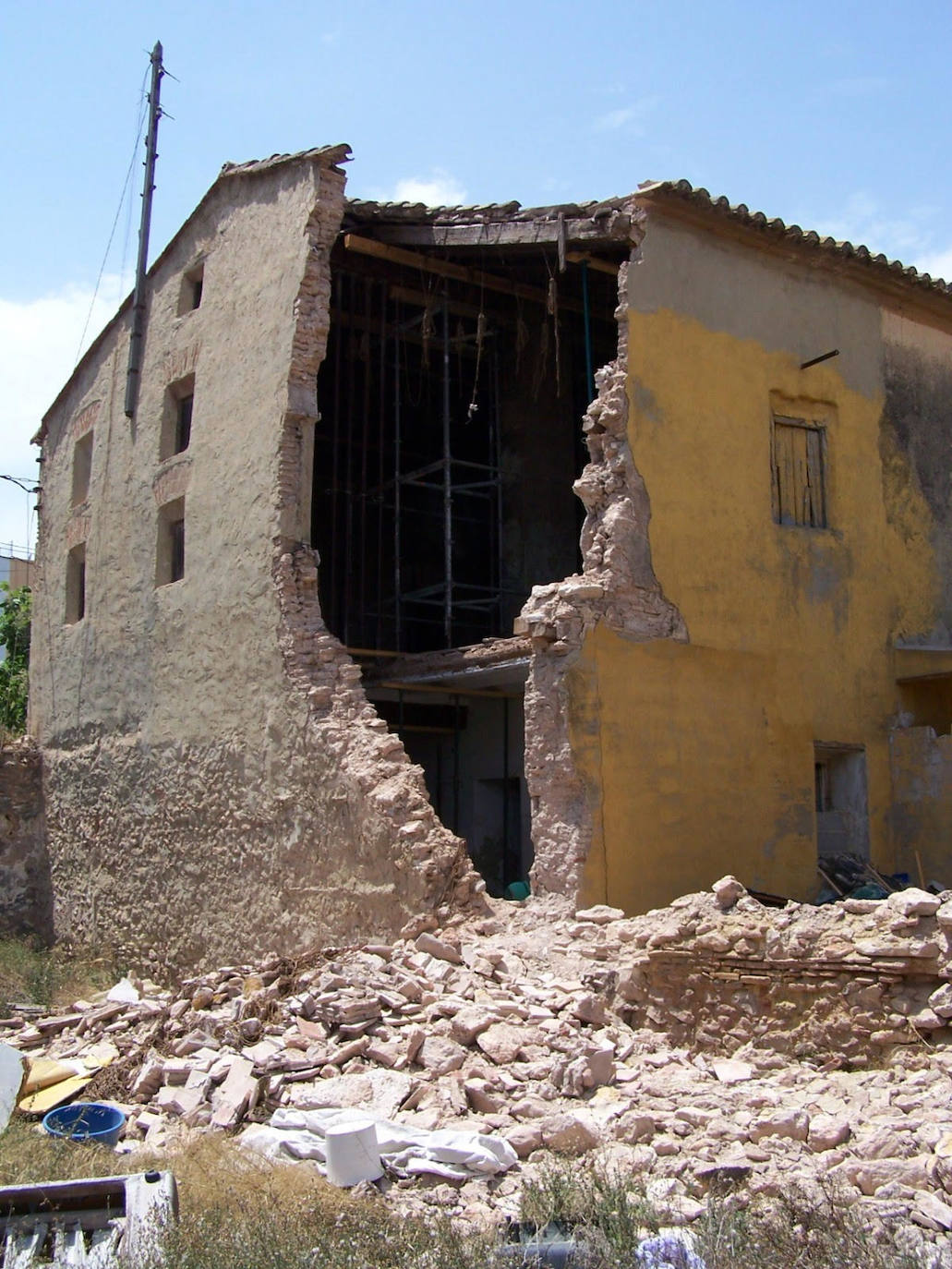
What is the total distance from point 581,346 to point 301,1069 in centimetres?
1107

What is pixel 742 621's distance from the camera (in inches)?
509

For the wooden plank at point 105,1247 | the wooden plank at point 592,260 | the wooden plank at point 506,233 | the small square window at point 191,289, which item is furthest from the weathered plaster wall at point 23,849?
the wooden plank at point 105,1247

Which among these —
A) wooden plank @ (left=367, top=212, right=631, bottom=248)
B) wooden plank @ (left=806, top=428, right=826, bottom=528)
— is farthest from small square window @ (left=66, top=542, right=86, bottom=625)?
wooden plank @ (left=806, top=428, right=826, bottom=528)

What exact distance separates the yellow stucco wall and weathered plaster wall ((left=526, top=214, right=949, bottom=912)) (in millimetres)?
19

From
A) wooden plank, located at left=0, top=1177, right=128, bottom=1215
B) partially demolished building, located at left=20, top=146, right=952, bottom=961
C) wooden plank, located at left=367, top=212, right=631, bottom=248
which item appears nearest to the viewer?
wooden plank, located at left=0, top=1177, right=128, bottom=1215

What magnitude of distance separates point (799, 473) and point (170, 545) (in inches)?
283

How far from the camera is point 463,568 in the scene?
59.5 feet

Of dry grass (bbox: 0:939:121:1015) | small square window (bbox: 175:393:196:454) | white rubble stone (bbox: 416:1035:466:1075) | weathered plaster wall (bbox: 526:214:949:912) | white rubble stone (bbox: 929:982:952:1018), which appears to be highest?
small square window (bbox: 175:393:196:454)

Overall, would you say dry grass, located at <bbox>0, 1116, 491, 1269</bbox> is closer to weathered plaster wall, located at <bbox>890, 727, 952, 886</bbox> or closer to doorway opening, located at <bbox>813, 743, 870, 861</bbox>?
doorway opening, located at <bbox>813, 743, 870, 861</bbox>

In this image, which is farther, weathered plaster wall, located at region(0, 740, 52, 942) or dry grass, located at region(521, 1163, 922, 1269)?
weathered plaster wall, located at region(0, 740, 52, 942)

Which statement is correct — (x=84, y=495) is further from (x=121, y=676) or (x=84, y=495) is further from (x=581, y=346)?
(x=581, y=346)

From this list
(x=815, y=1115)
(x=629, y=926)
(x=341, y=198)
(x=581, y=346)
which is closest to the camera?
(x=815, y=1115)

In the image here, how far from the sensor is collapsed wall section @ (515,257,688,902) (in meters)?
11.3

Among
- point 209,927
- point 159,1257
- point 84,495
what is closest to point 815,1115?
point 159,1257
